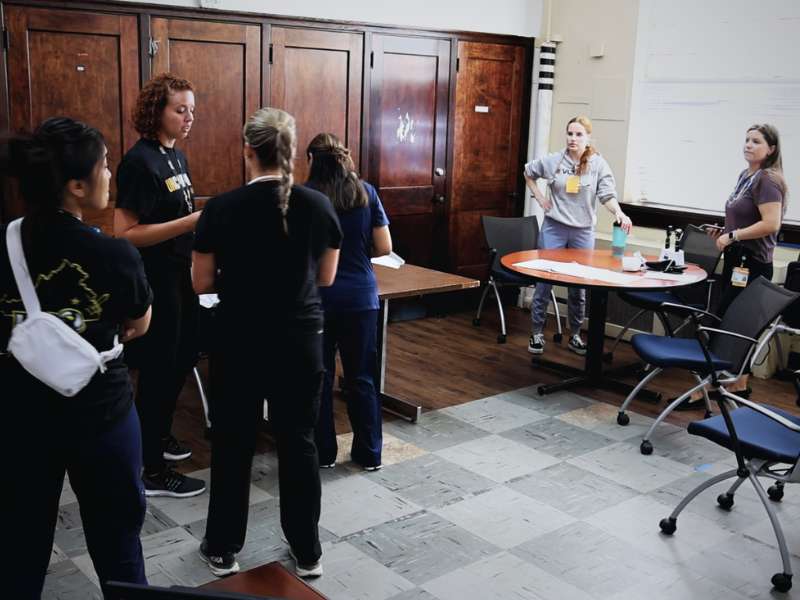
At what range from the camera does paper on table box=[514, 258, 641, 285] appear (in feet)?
16.9

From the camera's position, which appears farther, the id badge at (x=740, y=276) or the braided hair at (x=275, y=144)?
the id badge at (x=740, y=276)

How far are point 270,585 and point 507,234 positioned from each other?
528 cm

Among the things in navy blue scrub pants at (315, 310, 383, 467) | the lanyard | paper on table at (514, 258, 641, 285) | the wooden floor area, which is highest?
the lanyard

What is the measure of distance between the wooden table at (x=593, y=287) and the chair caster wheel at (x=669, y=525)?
5.34 ft

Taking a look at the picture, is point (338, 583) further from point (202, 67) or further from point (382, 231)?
point (202, 67)

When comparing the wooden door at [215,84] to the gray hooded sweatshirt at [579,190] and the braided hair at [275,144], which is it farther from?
the braided hair at [275,144]

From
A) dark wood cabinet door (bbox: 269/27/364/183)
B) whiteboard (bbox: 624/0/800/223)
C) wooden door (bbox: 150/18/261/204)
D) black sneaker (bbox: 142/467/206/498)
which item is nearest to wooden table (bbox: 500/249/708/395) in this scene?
whiteboard (bbox: 624/0/800/223)

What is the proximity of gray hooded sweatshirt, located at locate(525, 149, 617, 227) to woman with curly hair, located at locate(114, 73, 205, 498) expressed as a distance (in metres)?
3.17

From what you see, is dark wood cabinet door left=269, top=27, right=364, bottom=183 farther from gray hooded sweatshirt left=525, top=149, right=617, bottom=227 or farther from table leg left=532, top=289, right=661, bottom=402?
table leg left=532, top=289, right=661, bottom=402

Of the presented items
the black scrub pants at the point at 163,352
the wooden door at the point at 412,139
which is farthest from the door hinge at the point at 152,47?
the black scrub pants at the point at 163,352

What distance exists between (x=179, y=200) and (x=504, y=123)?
178 inches

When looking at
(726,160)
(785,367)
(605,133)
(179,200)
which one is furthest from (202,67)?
(785,367)

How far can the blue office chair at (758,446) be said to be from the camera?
10.8 ft

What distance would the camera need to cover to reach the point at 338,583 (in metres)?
3.22
